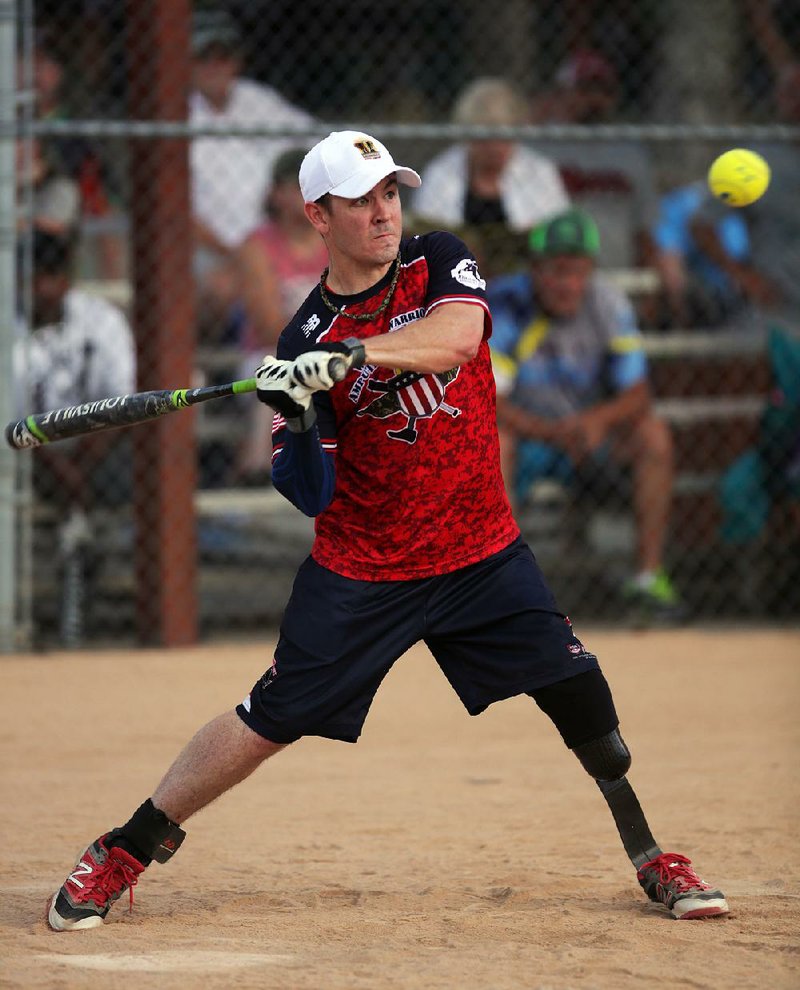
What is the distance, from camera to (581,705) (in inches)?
150

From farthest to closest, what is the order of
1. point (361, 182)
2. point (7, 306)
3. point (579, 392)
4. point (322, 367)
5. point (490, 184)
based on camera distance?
point (490, 184) → point (579, 392) → point (7, 306) → point (361, 182) → point (322, 367)

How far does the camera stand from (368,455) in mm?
3775

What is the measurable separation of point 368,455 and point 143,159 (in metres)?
4.19

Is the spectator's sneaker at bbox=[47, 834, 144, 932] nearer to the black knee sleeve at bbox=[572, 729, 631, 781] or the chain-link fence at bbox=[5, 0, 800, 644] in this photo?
the black knee sleeve at bbox=[572, 729, 631, 781]

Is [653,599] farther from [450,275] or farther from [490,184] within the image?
[450,275]

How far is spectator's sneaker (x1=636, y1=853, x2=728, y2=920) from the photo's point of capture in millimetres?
3719

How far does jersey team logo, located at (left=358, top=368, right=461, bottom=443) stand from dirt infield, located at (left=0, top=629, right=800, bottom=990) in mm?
1154

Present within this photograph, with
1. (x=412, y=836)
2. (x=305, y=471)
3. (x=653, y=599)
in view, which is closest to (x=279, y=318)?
(x=653, y=599)

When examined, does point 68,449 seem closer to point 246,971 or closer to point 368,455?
point 368,455

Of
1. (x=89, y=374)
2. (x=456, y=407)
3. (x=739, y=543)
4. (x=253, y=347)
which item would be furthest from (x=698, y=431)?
(x=456, y=407)

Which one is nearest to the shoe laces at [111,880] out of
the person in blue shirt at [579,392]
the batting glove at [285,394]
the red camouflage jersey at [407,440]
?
the red camouflage jersey at [407,440]

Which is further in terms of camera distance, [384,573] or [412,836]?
[412,836]

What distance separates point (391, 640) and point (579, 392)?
4371 mm

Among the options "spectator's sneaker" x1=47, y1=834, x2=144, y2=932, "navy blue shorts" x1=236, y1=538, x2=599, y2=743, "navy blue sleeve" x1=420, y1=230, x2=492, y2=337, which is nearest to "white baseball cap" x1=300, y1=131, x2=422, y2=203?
"navy blue sleeve" x1=420, y1=230, x2=492, y2=337
